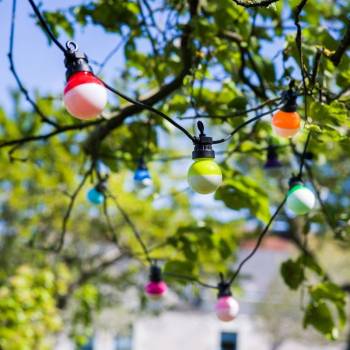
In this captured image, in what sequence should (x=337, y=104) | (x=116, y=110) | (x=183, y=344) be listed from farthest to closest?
(x=183, y=344) < (x=116, y=110) < (x=337, y=104)

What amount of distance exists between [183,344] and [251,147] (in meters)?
19.2

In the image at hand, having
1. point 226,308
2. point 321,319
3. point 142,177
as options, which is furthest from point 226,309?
→ point 142,177

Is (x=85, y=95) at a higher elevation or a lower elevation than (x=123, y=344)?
lower

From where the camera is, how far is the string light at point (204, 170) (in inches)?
44.4

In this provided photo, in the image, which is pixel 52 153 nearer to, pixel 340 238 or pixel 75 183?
pixel 75 183

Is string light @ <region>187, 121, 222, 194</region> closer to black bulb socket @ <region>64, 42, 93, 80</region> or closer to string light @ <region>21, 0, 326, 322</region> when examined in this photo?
string light @ <region>21, 0, 326, 322</region>

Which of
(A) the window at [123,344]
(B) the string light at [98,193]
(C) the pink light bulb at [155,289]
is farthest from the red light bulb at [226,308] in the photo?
(A) the window at [123,344]

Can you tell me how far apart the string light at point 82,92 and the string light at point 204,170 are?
229mm

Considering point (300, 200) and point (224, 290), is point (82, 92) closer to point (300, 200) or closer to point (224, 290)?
point (300, 200)

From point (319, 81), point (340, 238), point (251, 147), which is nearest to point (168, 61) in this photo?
point (251, 147)

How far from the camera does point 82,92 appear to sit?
1013 millimetres

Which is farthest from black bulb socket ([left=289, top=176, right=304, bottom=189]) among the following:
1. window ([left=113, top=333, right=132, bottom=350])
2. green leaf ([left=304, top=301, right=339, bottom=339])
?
window ([left=113, top=333, right=132, bottom=350])

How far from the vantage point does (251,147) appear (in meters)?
2.23

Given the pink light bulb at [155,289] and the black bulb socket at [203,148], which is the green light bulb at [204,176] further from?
the pink light bulb at [155,289]
